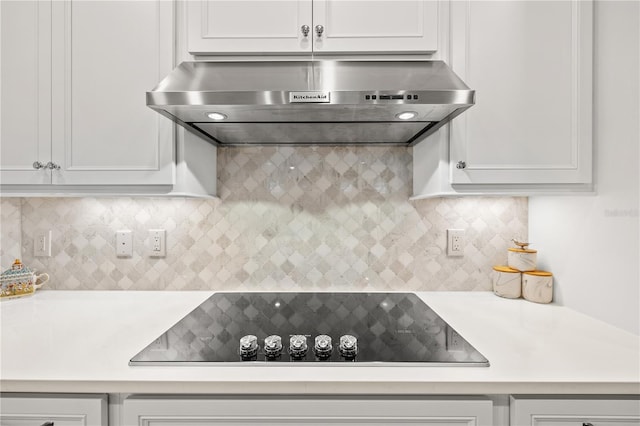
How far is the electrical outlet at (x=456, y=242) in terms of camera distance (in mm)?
1528

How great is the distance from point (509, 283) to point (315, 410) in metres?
1.03

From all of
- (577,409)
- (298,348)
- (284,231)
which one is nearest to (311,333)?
(298,348)

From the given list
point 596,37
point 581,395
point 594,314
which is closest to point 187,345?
point 581,395

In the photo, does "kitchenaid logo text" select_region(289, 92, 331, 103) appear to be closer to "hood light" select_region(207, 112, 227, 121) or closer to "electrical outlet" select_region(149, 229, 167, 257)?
"hood light" select_region(207, 112, 227, 121)

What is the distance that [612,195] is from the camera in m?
1.14

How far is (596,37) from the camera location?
1.17 metres

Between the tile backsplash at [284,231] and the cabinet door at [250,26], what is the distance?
1.57ft

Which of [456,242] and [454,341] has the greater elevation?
[456,242]

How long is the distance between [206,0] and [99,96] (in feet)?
1.64

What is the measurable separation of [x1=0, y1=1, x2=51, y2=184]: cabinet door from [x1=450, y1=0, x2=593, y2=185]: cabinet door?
1434 mm

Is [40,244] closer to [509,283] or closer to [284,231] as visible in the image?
[284,231]

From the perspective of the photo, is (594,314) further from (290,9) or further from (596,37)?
(290,9)

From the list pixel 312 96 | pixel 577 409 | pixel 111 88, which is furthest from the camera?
pixel 111 88

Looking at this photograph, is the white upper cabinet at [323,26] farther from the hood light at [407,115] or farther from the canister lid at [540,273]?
the canister lid at [540,273]
